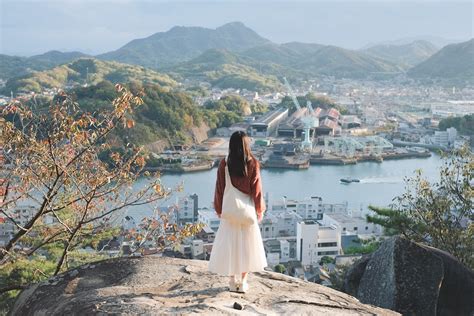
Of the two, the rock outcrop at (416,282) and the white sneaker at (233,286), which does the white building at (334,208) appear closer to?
the rock outcrop at (416,282)

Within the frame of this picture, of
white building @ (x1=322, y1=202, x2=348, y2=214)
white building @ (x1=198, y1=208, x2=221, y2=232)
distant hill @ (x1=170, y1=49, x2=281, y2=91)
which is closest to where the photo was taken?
white building @ (x1=198, y1=208, x2=221, y2=232)

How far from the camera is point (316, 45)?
65562mm

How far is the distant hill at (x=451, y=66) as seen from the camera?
35.0m

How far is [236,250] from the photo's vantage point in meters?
1.28

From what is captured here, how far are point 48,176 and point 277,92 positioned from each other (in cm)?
2901

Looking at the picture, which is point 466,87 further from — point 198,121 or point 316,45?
point 316,45

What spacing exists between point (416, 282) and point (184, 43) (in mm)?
67781

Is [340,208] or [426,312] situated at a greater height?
[426,312]

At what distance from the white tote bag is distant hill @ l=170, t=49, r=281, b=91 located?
1142 inches

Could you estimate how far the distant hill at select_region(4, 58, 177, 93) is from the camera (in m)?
22.0

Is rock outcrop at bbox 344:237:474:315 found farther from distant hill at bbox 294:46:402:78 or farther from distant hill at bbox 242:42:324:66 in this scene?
distant hill at bbox 242:42:324:66

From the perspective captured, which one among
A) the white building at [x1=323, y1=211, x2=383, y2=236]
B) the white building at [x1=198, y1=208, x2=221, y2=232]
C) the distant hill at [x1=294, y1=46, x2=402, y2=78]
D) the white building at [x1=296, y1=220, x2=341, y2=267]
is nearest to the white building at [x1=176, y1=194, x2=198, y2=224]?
the white building at [x1=198, y1=208, x2=221, y2=232]

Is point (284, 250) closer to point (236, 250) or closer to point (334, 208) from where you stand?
point (334, 208)

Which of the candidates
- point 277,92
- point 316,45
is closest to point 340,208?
point 277,92
